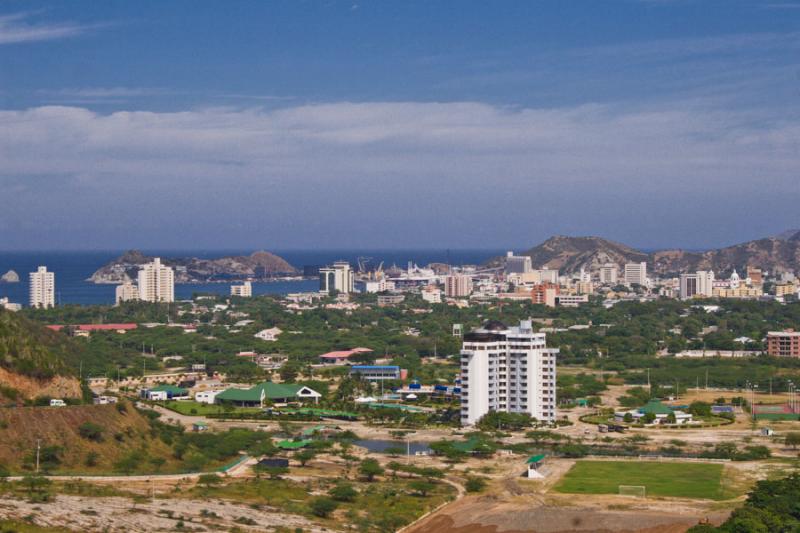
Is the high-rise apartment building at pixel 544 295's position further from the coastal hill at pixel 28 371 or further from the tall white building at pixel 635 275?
the coastal hill at pixel 28 371

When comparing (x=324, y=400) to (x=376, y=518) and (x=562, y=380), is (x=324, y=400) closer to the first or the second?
(x=562, y=380)

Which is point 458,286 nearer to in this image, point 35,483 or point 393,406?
point 393,406

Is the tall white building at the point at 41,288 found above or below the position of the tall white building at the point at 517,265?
below

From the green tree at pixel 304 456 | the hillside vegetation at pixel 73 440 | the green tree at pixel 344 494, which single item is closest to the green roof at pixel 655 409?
the green tree at pixel 304 456

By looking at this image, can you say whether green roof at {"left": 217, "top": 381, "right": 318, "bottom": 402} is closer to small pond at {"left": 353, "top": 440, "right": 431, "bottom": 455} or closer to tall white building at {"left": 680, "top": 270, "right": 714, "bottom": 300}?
small pond at {"left": 353, "top": 440, "right": 431, "bottom": 455}

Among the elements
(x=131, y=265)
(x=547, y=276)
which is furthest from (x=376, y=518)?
(x=131, y=265)

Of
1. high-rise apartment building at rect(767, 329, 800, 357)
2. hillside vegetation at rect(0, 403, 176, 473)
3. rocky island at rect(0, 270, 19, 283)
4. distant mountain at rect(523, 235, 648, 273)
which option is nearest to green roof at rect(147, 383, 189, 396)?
hillside vegetation at rect(0, 403, 176, 473)
